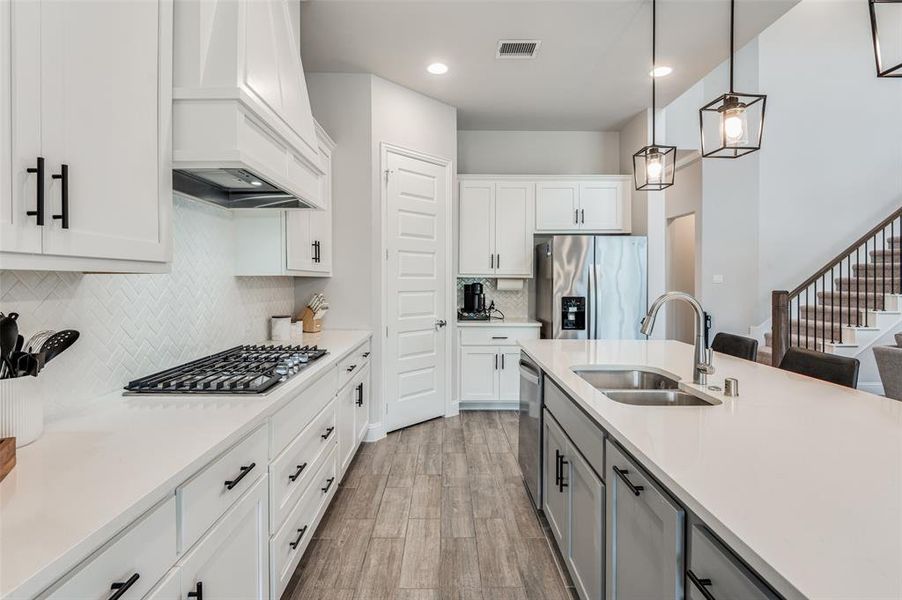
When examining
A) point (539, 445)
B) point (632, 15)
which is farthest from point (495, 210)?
point (539, 445)

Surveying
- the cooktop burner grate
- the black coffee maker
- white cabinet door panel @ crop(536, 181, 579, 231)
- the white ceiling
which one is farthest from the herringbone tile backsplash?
white cabinet door panel @ crop(536, 181, 579, 231)

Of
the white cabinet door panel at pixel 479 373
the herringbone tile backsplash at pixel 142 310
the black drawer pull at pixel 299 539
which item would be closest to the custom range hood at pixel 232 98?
the herringbone tile backsplash at pixel 142 310

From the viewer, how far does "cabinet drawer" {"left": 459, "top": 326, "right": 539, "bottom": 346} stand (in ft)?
15.3

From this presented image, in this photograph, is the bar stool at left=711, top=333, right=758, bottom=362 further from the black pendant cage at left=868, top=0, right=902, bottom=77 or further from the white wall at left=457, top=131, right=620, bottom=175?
the white wall at left=457, top=131, right=620, bottom=175

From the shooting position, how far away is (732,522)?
29.9 inches

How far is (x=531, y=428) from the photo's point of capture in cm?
263

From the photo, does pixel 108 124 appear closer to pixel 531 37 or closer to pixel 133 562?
pixel 133 562

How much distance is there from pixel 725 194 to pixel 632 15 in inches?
172

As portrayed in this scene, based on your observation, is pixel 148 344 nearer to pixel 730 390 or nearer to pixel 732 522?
pixel 732 522

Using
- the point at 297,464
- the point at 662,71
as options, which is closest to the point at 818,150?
the point at 662,71

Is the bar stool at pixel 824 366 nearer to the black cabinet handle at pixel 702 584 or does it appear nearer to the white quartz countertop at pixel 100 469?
the black cabinet handle at pixel 702 584

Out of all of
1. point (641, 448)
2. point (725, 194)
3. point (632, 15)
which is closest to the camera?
point (641, 448)

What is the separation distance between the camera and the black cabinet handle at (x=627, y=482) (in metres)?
1.18

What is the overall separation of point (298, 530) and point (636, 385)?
5.64 feet
